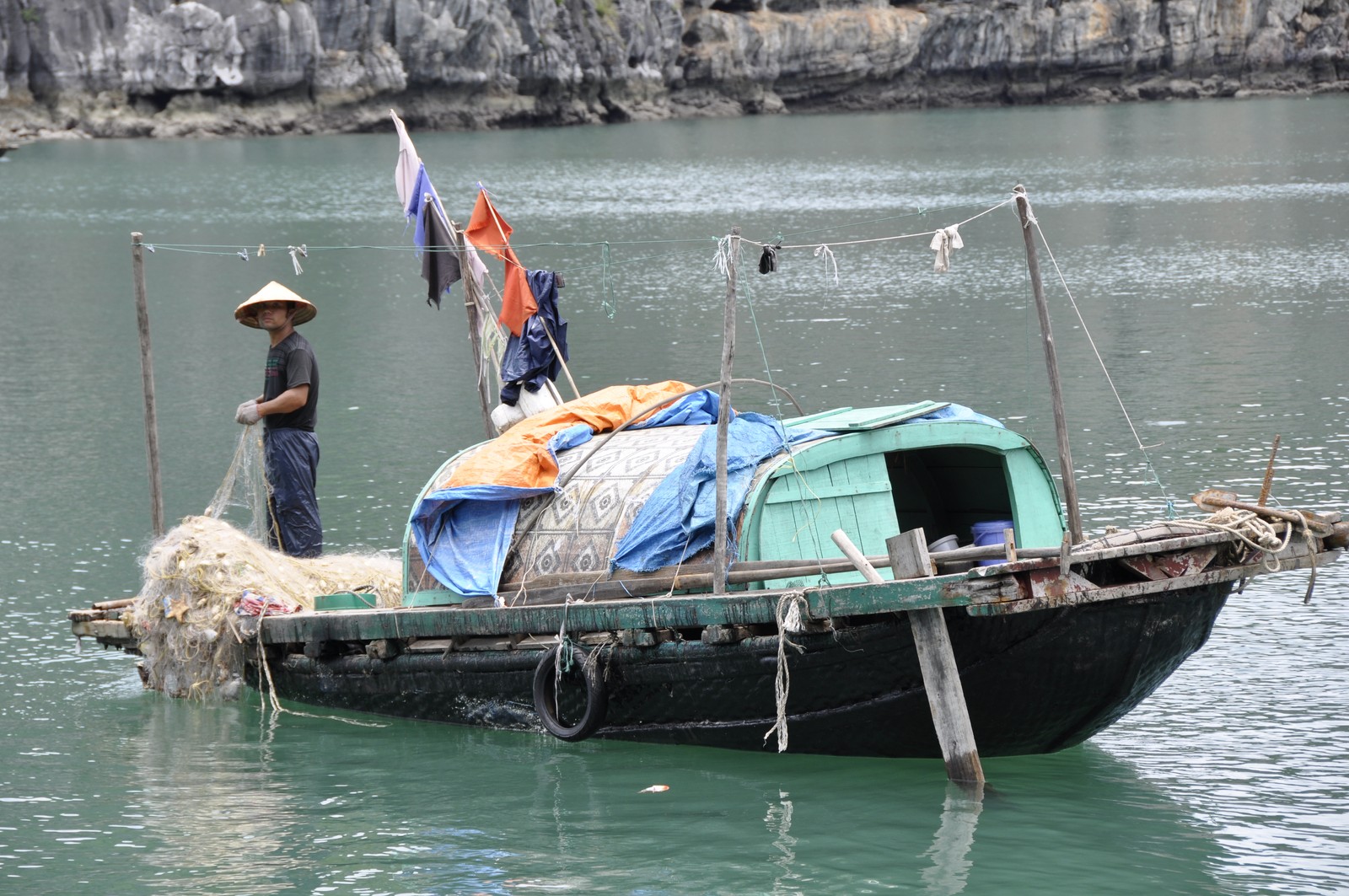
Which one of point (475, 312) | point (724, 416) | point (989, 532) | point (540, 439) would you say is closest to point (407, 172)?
point (475, 312)

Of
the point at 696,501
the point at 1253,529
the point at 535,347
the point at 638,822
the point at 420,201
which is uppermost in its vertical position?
the point at 420,201

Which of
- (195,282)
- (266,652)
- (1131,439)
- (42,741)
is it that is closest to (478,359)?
(266,652)

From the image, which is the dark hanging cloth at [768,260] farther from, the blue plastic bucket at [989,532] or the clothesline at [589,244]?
the blue plastic bucket at [989,532]

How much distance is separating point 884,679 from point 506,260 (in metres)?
4.85

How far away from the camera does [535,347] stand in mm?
12070

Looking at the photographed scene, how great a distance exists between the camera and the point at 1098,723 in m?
9.46

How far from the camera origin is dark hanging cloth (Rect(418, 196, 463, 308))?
13.1 meters

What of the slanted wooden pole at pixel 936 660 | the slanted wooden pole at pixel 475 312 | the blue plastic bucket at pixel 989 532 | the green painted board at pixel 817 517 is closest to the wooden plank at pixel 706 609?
the slanted wooden pole at pixel 936 660

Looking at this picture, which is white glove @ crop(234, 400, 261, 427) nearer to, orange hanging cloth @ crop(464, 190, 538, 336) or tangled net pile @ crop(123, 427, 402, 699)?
tangled net pile @ crop(123, 427, 402, 699)

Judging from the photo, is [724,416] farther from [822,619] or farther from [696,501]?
[822,619]

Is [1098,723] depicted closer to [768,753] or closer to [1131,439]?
[768,753]

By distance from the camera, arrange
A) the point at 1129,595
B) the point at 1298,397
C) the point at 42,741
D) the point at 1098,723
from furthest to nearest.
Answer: the point at 1298,397
the point at 42,741
the point at 1098,723
the point at 1129,595

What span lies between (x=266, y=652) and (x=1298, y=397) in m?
13.4

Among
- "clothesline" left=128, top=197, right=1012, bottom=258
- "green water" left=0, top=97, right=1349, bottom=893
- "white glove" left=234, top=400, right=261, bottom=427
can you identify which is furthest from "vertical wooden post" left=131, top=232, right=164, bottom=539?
"green water" left=0, top=97, right=1349, bottom=893
